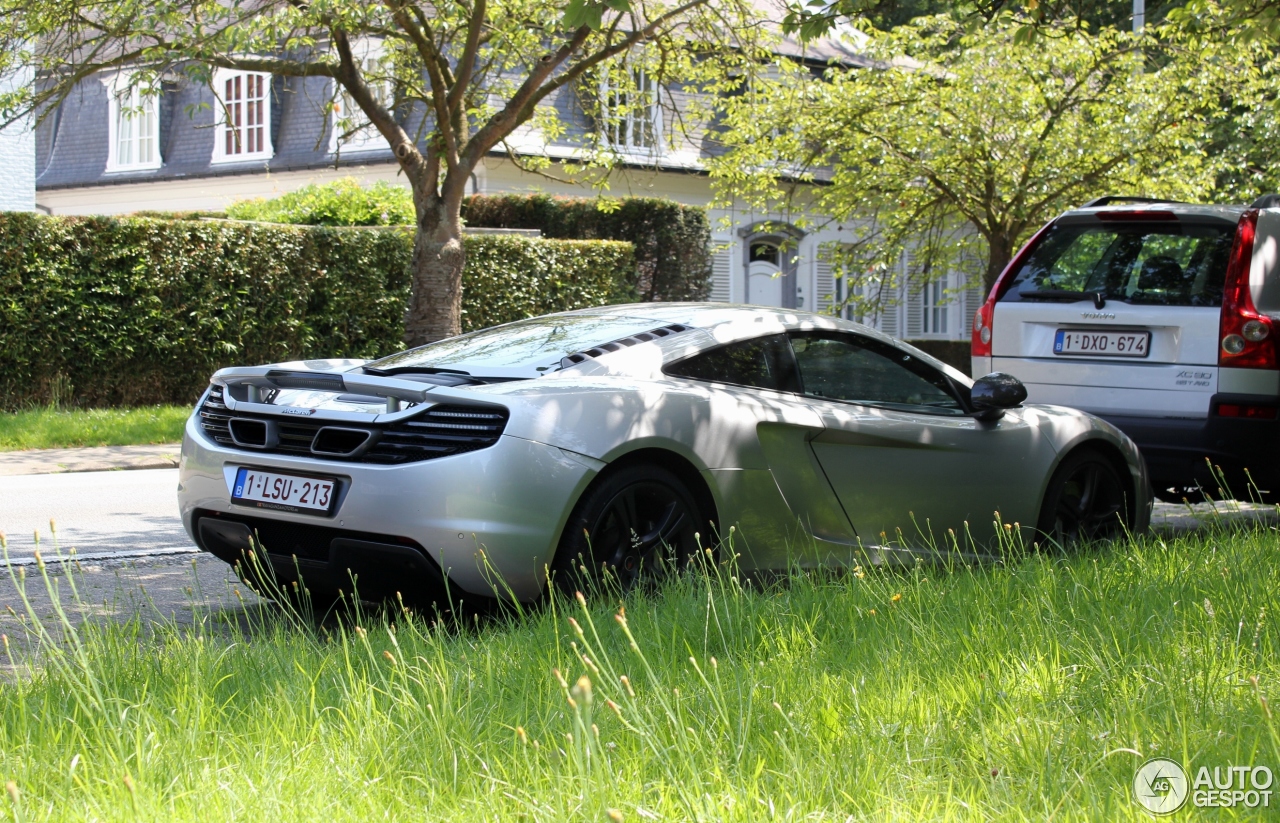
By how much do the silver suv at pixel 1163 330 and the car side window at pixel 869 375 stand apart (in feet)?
5.84

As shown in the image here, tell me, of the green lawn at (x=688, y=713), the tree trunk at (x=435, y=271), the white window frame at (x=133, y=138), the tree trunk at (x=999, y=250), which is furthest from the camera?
the white window frame at (x=133, y=138)

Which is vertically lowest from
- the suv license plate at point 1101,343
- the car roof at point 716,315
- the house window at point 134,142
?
the suv license plate at point 1101,343

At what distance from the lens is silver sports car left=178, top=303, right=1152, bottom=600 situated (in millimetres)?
4418

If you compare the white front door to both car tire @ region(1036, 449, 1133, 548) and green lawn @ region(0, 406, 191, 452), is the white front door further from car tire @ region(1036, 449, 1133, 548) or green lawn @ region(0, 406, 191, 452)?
car tire @ region(1036, 449, 1133, 548)

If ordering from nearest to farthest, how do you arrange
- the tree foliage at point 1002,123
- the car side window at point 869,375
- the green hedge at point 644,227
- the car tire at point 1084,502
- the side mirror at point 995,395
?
the car side window at point 869,375 → the side mirror at point 995,395 → the car tire at point 1084,502 → the tree foliage at point 1002,123 → the green hedge at point 644,227

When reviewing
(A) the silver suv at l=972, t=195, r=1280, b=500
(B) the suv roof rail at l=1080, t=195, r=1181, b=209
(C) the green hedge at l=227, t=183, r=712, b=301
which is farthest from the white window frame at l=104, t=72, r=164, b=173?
(A) the silver suv at l=972, t=195, r=1280, b=500

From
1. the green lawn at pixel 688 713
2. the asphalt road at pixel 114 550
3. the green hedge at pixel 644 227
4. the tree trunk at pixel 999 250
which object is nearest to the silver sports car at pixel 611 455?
the green lawn at pixel 688 713

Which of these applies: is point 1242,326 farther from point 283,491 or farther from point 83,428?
point 83,428

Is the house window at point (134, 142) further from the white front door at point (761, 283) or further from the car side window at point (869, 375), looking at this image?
the car side window at point (869, 375)

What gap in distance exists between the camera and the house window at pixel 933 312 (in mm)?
37375

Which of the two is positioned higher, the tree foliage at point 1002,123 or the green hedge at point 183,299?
the tree foliage at point 1002,123

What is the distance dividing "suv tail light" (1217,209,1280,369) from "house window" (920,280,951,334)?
30.4m

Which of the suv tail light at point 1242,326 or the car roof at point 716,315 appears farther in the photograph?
the suv tail light at point 1242,326

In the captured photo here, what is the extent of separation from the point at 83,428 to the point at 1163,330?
1035 centimetres
